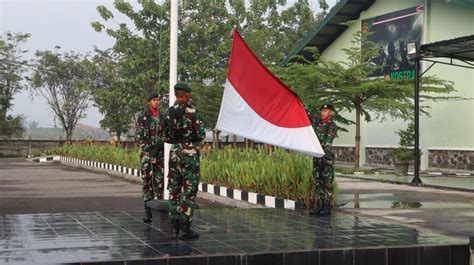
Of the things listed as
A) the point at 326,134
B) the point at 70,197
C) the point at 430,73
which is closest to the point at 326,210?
the point at 326,134

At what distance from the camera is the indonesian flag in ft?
23.4

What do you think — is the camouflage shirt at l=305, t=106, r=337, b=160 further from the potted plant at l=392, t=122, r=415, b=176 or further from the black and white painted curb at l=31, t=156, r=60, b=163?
the black and white painted curb at l=31, t=156, r=60, b=163

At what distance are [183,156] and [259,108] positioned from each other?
1213 millimetres

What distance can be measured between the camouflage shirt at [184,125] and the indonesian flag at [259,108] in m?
0.32

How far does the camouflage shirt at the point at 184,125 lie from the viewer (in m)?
6.66

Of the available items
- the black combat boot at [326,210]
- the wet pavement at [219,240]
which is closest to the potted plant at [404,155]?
the black combat boot at [326,210]

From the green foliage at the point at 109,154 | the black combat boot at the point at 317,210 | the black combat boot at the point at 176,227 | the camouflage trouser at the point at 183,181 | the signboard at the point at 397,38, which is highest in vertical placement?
the signboard at the point at 397,38

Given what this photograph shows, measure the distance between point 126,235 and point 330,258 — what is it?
7.72ft

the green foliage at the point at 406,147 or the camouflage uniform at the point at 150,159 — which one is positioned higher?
the green foliage at the point at 406,147

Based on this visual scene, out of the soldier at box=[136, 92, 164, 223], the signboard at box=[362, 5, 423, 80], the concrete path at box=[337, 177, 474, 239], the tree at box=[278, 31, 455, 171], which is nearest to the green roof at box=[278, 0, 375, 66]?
the signboard at box=[362, 5, 423, 80]

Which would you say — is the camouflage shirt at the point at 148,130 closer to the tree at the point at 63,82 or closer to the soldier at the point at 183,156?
the soldier at the point at 183,156

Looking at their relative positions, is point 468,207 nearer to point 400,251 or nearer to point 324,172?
point 324,172

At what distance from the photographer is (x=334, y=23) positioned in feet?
89.9

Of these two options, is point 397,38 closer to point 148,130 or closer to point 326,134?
point 326,134
